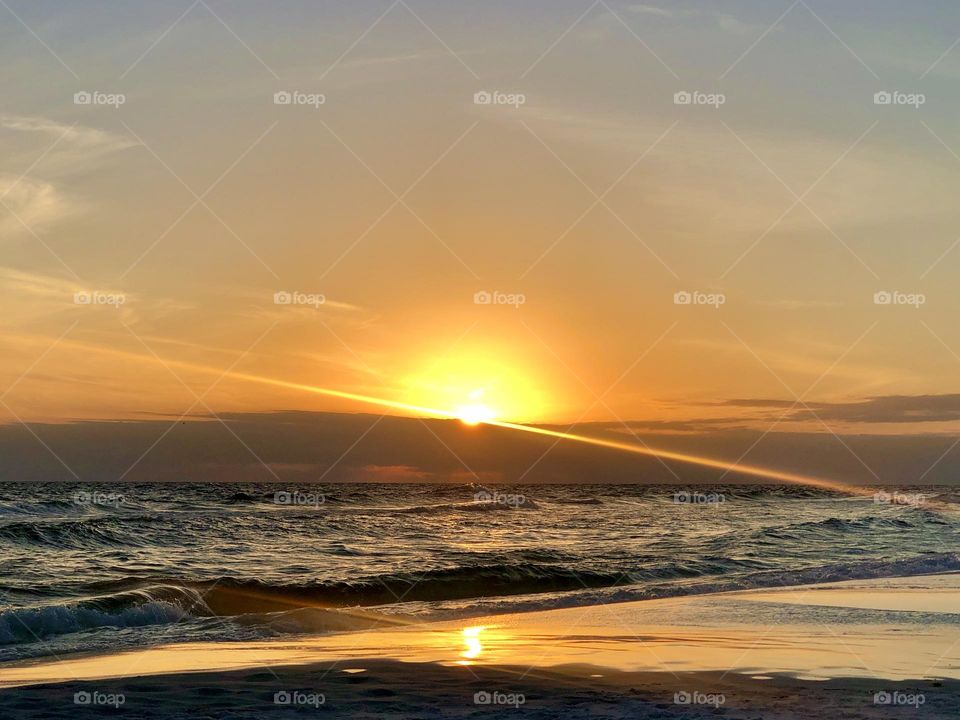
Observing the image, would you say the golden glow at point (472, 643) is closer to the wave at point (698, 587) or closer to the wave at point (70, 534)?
the wave at point (698, 587)

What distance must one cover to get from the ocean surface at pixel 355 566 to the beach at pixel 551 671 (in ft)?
8.22

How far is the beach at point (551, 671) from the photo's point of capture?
9.67m

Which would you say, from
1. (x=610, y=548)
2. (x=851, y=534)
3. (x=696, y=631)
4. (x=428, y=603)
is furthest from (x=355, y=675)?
(x=851, y=534)

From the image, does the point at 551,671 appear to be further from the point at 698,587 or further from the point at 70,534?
the point at 70,534

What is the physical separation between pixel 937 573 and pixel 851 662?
45.6 feet

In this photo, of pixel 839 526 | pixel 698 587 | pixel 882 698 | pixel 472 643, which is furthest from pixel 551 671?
A: pixel 839 526

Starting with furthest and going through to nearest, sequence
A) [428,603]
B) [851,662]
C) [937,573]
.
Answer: [937,573]
[428,603]
[851,662]

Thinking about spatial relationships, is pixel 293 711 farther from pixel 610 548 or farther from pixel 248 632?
pixel 610 548

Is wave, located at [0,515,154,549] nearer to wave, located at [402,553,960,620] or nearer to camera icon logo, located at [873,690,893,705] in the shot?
wave, located at [402,553,960,620]

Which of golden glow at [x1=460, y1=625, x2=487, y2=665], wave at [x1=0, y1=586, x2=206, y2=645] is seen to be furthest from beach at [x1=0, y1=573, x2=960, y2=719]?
wave at [x1=0, y1=586, x2=206, y2=645]

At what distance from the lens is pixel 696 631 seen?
49.5ft

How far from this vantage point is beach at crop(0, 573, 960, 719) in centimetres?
967

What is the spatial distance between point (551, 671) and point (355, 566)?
15.0 m

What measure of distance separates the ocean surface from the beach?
2.51 meters
